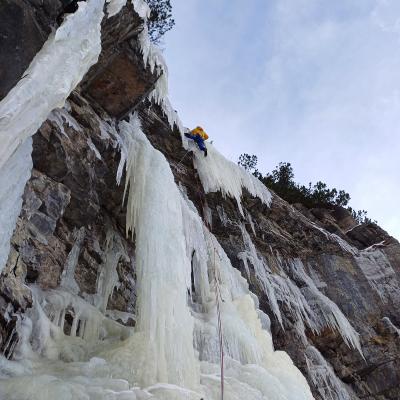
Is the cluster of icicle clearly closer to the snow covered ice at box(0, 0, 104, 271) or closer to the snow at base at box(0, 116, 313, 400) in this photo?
the snow at base at box(0, 116, 313, 400)

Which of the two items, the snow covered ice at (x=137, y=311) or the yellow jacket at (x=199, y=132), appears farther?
the yellow jacket at (x=199, y=132)

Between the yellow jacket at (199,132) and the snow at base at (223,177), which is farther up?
the yellow jacket at (199,132)

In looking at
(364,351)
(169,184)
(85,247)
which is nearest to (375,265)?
(364,351)

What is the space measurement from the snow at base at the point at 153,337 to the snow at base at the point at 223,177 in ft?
9.81

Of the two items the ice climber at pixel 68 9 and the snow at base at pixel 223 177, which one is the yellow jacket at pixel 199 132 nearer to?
the snow at base at pixel 223 177

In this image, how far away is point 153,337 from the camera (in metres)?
4.59

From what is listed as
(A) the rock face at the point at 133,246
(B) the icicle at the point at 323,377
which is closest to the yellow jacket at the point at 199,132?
(A) the rock face at the point at 133,246

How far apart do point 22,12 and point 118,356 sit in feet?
13.9

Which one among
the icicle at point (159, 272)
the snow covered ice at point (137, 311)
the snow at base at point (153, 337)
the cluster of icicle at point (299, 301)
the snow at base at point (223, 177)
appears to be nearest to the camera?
the snow covered ice at point (137, 311)

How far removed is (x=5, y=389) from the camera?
3396 mm

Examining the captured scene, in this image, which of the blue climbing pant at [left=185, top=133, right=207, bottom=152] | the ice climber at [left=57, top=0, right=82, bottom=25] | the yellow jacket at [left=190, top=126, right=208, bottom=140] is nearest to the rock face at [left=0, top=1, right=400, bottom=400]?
the ice climber at [left=57, top=0, right=82, bottom=25]

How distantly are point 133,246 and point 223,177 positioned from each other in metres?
3.91

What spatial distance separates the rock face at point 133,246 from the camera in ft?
18.4

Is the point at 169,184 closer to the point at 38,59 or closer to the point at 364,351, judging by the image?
the point at 38,59
